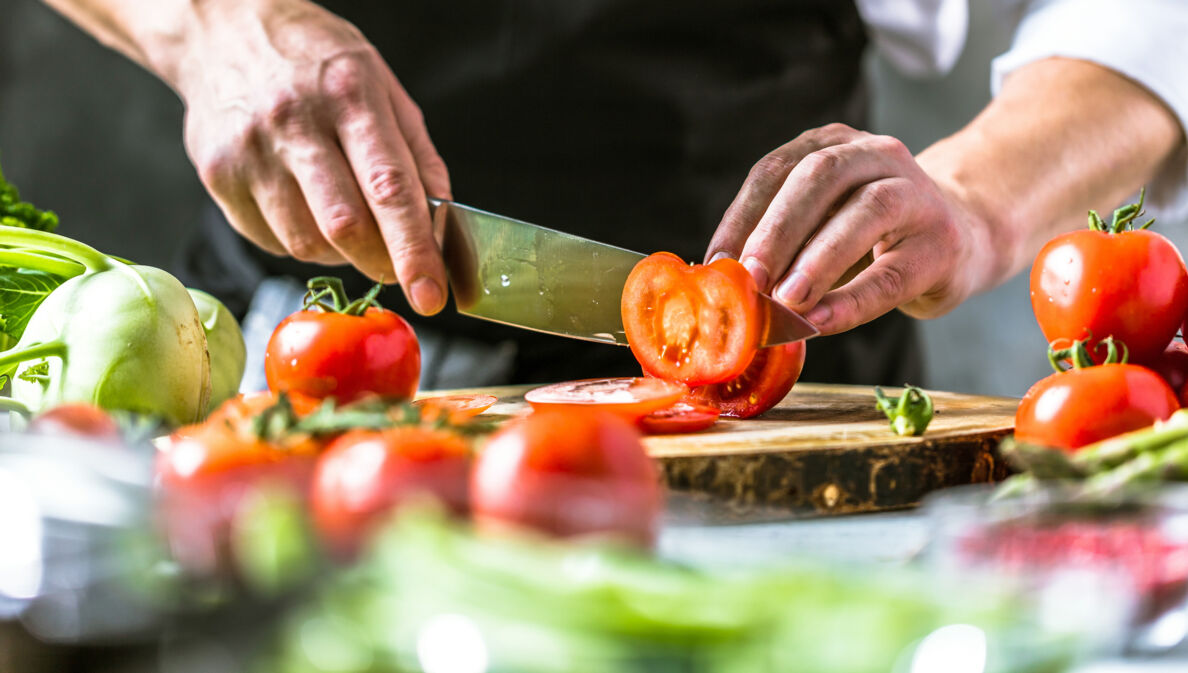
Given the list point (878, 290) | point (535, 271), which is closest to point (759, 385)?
point (878, 290)

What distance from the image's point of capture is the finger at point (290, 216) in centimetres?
168

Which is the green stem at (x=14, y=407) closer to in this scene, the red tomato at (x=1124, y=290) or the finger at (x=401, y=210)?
the finger at (x=401, y=210)

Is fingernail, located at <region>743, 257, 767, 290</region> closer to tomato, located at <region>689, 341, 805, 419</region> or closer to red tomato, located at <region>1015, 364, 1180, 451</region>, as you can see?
tomato, located at <region>689, 341, 805, 419</region>

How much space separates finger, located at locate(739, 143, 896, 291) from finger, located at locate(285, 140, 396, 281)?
Result: 60 centimetres

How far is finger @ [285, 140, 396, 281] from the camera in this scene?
1592 millimetres

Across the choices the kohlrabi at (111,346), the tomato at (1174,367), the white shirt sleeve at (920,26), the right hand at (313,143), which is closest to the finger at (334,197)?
the right hand at (313,143)

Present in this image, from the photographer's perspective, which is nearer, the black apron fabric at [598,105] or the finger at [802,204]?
the finger at [802,204]

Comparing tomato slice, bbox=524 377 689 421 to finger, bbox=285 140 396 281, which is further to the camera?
finger, bbox=285 140 396 281

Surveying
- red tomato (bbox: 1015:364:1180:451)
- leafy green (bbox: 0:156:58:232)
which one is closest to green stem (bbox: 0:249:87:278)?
leafy green (bbox: 0:156:58:232)

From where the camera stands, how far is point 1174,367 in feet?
4.10

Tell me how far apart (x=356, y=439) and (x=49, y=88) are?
3.51 m

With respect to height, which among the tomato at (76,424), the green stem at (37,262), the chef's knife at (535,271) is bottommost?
the tomato at (76,424)

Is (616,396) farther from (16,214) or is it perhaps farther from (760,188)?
(16,214)

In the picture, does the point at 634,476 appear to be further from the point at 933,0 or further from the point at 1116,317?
the point at 933,0
